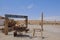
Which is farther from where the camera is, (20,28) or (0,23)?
(0,23)

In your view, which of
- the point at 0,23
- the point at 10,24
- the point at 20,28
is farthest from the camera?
the point at 0,23

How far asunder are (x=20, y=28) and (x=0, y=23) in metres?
22.4

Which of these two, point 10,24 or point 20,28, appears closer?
point 20,28

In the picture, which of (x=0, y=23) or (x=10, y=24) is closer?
(x=10, y=24)

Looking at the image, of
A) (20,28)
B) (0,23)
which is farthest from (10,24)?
(0,23)

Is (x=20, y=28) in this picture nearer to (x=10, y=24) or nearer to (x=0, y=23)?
(x=10, y=24)

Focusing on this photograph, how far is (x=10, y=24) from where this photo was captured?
24.5 meters

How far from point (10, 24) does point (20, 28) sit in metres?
7.23

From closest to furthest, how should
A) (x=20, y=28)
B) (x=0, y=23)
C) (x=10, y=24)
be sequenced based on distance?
1. (x=20, y=28)
2. (x=10, y=24)
3. (x=0, y=23)

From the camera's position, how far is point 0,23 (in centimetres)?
3894

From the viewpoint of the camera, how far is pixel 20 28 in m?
17.7
